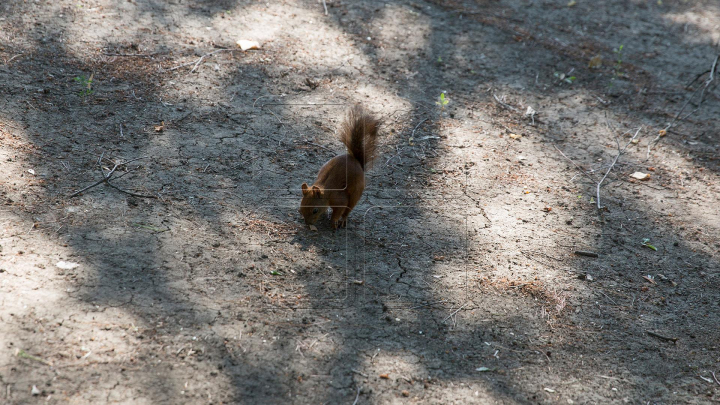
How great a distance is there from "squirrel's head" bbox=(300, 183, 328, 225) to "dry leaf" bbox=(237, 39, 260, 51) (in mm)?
2814

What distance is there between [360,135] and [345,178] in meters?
0.31

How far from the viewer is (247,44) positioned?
237 inches

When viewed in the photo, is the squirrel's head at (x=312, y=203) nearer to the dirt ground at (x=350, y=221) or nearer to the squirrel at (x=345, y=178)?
the squirrel at (x=345, y=178)

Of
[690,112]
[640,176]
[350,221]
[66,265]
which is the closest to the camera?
[66,265]

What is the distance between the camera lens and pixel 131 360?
2.70m

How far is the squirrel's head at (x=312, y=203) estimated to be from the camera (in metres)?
3.72

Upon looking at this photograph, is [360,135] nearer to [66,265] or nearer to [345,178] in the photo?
[345,178]

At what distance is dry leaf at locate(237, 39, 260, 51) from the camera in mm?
5984

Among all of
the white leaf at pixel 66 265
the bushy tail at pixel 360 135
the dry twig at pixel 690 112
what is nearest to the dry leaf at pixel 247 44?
the bushy tail at pixel 360 135

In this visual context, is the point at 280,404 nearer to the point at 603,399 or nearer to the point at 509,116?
the point at 603,399

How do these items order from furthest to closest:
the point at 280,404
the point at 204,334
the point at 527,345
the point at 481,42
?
the point at 481,42
the point at 527,345
the point at 204,334
the point at 280,404

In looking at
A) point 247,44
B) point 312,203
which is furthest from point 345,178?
point 247,44

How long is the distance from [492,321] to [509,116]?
9.75ft

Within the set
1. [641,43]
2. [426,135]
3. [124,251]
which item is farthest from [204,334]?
[641,43]
